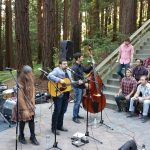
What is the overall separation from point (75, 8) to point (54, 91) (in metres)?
11.1

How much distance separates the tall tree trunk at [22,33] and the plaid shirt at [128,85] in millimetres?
4923

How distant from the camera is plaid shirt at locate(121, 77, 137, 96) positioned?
10310mm

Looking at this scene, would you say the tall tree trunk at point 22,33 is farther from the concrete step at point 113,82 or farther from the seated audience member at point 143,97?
the seated audience member at point 143,97

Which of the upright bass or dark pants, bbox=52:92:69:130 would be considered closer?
dark pants, bbox=52:92:69:130

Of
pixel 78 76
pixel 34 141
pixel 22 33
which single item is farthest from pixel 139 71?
pixel 22 33

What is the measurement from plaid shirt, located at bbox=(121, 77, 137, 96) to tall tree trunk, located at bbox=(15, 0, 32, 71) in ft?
16.2

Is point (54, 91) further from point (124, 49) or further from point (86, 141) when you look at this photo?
point (124, 49)

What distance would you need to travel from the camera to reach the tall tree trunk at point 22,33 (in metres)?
13.4

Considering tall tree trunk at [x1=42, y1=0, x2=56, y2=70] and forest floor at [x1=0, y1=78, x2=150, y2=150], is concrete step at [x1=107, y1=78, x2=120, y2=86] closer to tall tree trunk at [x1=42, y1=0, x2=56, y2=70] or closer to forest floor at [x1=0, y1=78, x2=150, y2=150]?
forest floor at [x1=0, y1=78, x2=150, y2=150]

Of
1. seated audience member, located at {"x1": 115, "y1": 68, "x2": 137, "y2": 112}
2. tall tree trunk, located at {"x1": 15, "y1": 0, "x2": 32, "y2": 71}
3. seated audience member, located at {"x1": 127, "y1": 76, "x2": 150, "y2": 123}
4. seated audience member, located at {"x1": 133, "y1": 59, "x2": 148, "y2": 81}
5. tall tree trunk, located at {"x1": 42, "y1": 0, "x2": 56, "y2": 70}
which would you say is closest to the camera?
seated audience member, located at {"x1": 127, "y1": 76, "x2": 150, "y2": 123}

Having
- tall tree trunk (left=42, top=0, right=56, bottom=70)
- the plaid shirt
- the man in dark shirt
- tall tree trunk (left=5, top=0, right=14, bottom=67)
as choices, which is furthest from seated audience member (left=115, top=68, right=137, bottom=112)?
tall tree trunk (left=5, top=0, right=14, bottom=67)

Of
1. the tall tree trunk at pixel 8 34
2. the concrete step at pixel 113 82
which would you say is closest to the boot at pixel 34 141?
the concrete step at pixel 113 82

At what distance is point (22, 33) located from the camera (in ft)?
44.8

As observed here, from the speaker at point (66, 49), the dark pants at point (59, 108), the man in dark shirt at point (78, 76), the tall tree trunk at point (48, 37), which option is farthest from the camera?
the tall tree trunk at point (48, 37)
